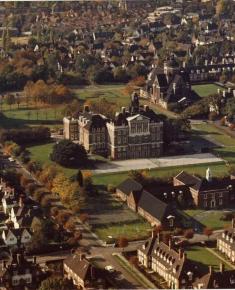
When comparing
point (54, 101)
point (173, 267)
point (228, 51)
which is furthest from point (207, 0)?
point (173, 267)

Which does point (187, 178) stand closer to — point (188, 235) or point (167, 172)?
point (167, 172)

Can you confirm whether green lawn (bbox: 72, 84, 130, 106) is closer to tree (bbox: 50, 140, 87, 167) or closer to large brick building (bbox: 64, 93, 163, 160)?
large brick building (bbox: 64, 93, 163, 160)

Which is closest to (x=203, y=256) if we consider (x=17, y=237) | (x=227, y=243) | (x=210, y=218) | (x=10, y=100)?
(x=227, y=243)

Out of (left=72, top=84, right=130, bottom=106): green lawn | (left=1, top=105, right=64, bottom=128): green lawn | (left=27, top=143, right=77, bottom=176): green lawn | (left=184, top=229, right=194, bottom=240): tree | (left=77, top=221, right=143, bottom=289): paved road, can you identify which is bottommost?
(left=77, top=221, right=143, bottom=289): paved road

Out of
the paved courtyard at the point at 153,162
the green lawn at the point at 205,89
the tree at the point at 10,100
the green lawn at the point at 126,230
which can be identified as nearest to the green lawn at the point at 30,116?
the tree at the point at 10,100

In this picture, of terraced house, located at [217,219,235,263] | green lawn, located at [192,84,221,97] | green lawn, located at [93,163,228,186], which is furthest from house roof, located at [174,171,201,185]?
green lawn, located at [192,84,221,97]
